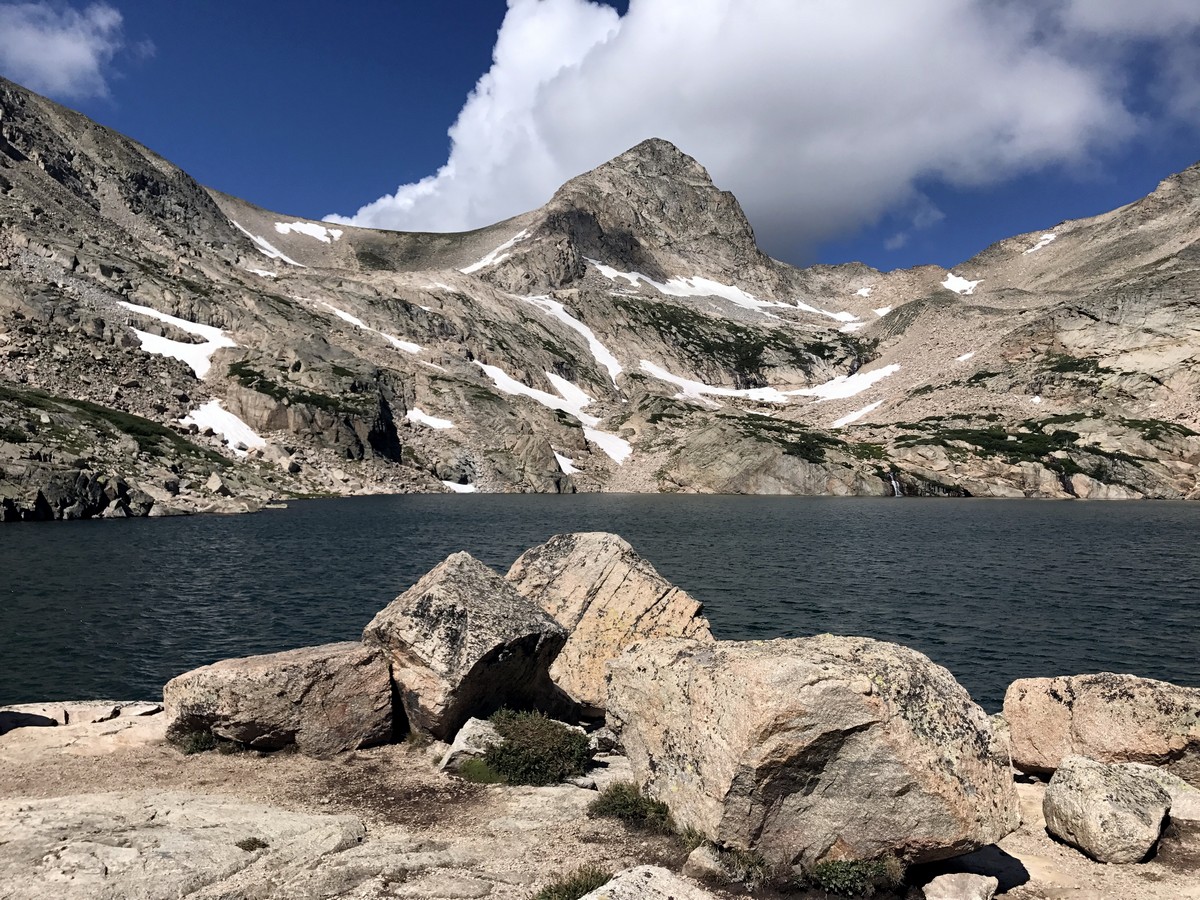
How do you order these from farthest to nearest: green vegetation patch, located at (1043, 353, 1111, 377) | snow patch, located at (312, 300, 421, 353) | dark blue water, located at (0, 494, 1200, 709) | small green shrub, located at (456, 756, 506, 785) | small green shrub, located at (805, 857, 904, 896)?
1. snow patch, located at (312, 300, 421, 353)
2. green vegetation patch, located at (1043, 353, 1111, 377)
3. dark blue water, located at (0, 494, 1200, 709)
4. small green shrub, located at (456, 756, 506, 785)
5. small green shrub, located at (805, 857, 904, 896)

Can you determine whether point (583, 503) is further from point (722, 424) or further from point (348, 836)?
point (348, 836)

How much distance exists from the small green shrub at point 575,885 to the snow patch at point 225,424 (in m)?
126

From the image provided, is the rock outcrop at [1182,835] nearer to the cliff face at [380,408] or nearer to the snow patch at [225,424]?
the cliff face at [380,408]

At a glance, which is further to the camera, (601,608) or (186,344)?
(186,344)

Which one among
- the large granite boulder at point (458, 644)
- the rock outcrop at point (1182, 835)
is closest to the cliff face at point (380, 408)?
the large granite boulder at point (458, 644)

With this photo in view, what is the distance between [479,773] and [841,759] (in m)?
8.41

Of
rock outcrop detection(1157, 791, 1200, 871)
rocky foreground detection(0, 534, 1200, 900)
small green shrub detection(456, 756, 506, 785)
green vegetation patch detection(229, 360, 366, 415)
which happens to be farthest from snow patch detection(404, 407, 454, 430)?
rock outcrop detection(1157, 791, 1200, 871)

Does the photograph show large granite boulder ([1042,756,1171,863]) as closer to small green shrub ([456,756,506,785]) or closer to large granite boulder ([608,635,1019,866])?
large granite boulder ([608,635,1019,866])

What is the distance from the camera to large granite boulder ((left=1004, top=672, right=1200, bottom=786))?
1666 cm

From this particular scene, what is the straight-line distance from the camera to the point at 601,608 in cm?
2297

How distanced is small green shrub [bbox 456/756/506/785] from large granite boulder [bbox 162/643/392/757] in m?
2.79

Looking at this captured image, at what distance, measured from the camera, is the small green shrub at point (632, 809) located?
1316 centimetres

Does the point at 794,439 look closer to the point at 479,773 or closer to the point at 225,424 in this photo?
the point at 225,424

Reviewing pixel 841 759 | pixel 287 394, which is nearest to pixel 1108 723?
pixel 841 759
